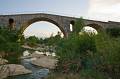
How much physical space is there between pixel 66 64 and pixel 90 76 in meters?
2.49

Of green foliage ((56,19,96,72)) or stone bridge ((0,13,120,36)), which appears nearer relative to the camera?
green foliage ((56,19,96,72))

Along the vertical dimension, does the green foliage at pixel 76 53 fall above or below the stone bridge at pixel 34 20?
below

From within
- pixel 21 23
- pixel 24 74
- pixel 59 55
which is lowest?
pixel 24 74

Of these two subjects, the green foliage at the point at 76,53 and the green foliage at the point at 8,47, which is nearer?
the green foliage at the point at 76,53

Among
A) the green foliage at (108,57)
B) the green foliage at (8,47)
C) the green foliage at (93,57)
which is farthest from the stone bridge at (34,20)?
the green foliage at (108,57)

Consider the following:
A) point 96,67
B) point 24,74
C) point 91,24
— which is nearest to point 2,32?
point 24,74

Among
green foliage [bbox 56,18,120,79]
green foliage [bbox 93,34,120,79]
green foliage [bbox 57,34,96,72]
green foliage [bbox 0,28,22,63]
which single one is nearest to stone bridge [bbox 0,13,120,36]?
green foliage [bbox 0,28,22,63]

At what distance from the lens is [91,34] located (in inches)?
469

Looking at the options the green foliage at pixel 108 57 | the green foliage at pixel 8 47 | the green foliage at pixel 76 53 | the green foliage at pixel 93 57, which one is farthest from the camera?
the green foliage at pixel 8 47

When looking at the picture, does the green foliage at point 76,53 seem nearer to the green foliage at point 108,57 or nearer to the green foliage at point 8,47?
the green foliage at point 108,57

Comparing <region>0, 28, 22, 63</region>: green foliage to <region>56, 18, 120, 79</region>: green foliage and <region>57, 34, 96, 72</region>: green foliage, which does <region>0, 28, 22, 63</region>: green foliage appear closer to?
<region>57, 34, 96, 72</region>: green foliage

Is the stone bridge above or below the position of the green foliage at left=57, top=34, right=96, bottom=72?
above

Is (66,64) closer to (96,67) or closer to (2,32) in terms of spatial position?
(96,67)

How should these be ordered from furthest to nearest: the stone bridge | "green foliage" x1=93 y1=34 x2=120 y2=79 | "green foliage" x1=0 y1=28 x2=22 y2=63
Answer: the stone bridge
"green foliage" x1=0 y1=28 x2=22 y2=63
"green foliage" x1=93 y1=34 x2=120 y2=79
